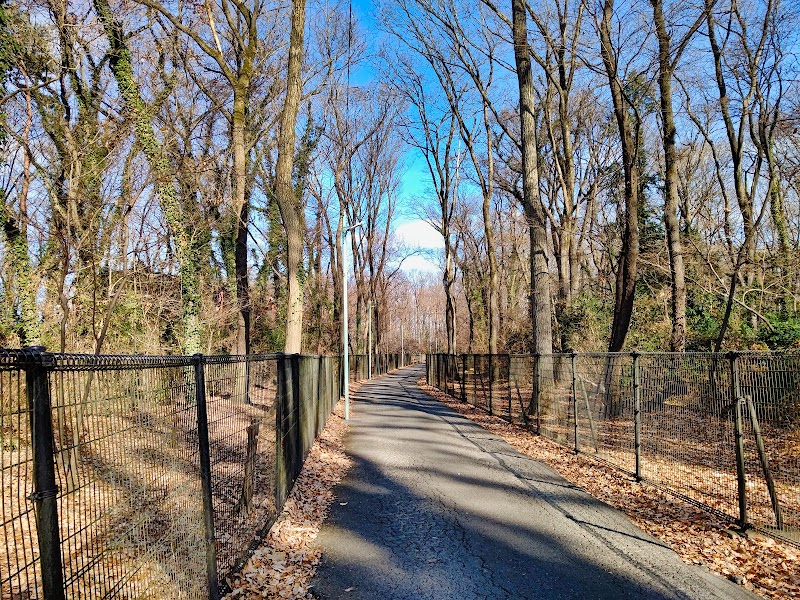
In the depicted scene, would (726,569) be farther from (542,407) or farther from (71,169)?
(71,169)

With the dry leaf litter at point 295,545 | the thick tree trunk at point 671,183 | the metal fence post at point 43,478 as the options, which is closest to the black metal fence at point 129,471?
the metal fence post at point 43,478

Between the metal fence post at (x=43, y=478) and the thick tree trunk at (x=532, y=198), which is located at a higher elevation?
the thick tree trunk at (x=532, y=198)

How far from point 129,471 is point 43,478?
860mm

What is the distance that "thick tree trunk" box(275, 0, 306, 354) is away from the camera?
39.9 ft

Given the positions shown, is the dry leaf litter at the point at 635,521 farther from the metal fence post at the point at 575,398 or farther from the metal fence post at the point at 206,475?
the metal fence post at the point at 575,398

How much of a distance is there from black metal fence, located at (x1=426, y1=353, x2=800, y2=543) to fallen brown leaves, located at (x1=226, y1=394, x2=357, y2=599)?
4.37 meters

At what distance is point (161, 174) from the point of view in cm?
1123

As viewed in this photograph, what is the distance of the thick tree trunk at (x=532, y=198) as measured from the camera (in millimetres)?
13134

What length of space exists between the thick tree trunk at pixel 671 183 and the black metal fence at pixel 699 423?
3.84m

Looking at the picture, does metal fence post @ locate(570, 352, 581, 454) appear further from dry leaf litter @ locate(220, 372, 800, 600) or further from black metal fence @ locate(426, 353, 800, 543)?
dry leaf litter @ locate(220, 372, 800, 600)

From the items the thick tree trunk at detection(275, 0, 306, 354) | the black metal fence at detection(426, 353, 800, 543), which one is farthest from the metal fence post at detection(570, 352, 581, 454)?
the thick tree trunk at detection(275, 0, 306, 354)

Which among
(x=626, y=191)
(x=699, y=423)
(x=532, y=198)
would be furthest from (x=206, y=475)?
(x=626, y=191)

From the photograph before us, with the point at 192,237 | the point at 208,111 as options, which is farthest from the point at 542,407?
the point at 208,111

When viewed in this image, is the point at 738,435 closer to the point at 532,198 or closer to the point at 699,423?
the point at 699,423
